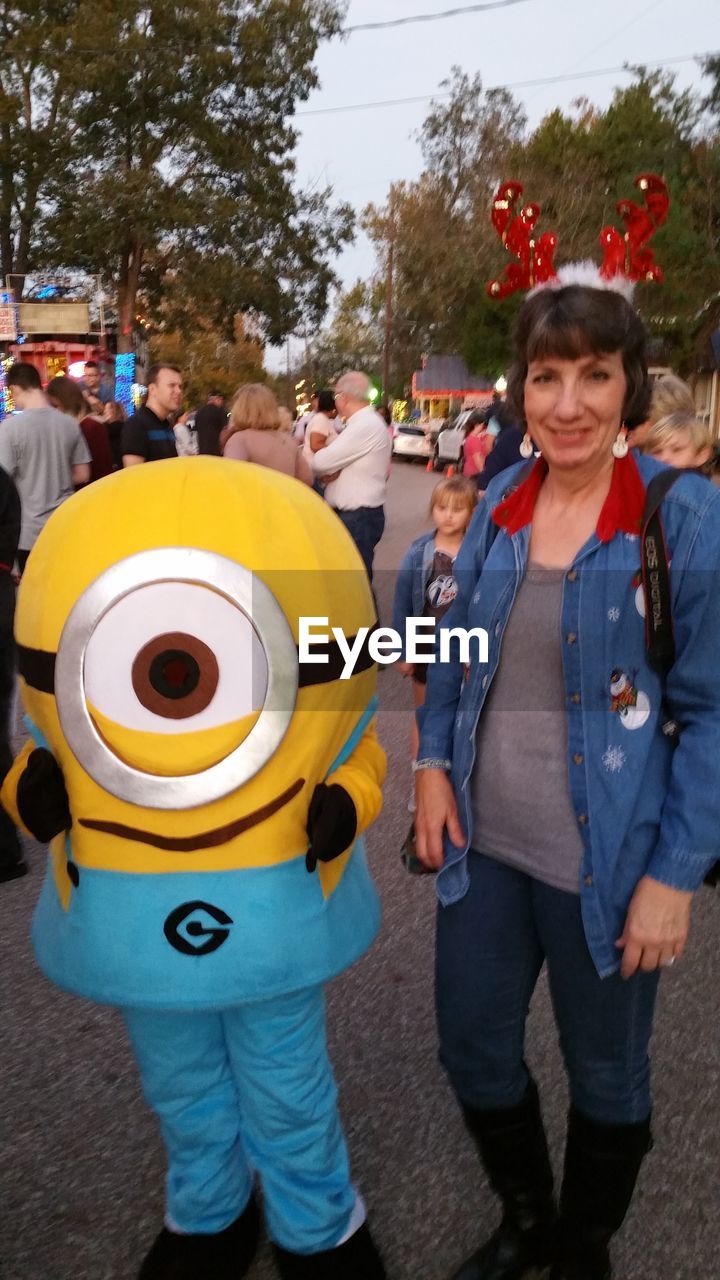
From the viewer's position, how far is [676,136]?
32969 millimetres

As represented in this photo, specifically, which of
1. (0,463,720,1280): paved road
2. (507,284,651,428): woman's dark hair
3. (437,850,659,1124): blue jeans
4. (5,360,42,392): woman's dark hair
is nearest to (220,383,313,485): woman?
(5,360,42,392): woman's dark hair

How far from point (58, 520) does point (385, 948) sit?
79.9 inches

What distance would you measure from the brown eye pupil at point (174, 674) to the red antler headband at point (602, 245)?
0.88 m

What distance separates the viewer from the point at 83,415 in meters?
7.38

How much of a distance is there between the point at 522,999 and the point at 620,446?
986 millimetres

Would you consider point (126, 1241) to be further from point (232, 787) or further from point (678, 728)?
point (678, 728)

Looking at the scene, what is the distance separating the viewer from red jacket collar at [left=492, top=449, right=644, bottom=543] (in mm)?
1771

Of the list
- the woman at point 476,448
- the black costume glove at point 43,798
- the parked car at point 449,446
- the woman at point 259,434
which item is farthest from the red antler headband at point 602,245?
the parked car at point 449,446

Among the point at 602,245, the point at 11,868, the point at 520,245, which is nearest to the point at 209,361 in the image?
the point at 11,868

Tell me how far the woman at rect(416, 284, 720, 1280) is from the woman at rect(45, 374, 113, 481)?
537 cm

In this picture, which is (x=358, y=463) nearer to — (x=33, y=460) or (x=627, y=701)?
(x=33, y=460)

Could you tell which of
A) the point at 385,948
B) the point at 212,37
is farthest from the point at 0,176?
the point at 385,948

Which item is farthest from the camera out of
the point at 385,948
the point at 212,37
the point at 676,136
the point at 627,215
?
the point at 676,136

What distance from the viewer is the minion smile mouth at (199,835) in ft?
6.06
